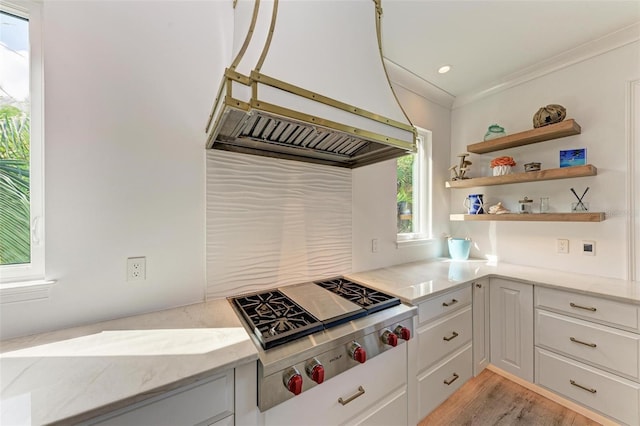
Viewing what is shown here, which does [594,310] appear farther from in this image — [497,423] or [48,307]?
[48,307]

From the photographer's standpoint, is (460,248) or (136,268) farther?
(460,248)

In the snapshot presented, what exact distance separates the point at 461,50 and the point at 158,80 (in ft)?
6.57

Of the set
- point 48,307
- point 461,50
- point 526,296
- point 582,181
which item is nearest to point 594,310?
point 526,296

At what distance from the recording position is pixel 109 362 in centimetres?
76

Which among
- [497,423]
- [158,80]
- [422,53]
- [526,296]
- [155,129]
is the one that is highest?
[422,53]

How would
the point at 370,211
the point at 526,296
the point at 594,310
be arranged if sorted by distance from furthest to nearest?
the point at 370,211
the point at 526,296
the point at 594,310

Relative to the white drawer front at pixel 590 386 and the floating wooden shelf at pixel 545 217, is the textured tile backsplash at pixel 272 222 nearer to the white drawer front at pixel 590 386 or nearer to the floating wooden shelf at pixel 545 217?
the floating wooden shelf at pixel 545 217

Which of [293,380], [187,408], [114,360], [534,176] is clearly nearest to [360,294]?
[293,380]

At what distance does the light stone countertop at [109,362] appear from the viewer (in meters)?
0.60

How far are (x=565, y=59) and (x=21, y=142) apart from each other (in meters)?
3.35

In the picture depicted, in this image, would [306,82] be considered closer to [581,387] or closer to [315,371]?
[315,371]

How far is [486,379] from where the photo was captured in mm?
1842

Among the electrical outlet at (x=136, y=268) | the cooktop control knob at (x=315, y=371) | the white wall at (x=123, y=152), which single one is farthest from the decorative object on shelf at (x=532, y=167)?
the electrical outlet at (x=136, y=268)

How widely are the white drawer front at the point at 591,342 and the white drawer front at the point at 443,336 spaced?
45 centimetres
